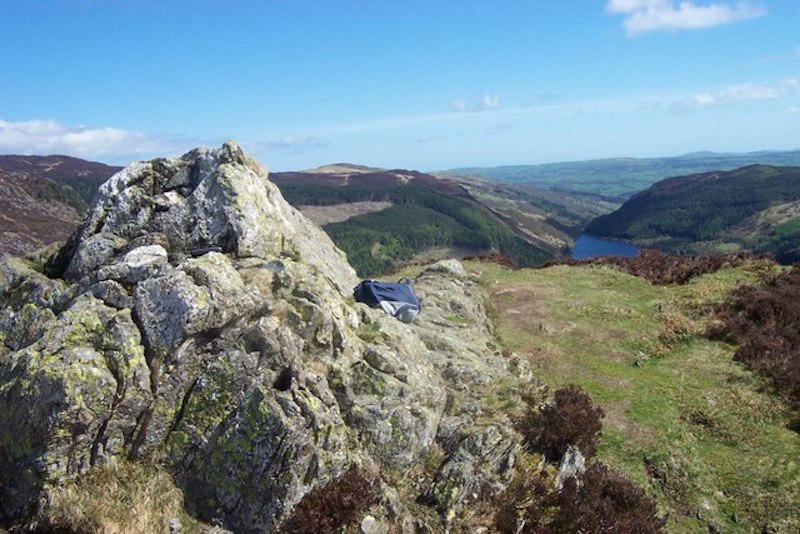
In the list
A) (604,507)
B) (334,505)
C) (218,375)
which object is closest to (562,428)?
(604,507)

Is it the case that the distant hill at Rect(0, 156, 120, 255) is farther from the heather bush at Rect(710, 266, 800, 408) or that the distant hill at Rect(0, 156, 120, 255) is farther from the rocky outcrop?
the heather bush at Rect(710, 266, 800, 408)

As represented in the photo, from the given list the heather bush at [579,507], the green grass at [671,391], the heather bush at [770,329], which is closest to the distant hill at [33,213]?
the green grass at [671,391]

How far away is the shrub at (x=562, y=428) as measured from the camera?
51.3 feet

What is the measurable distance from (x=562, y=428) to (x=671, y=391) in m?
6.81

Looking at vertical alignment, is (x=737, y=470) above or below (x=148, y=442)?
below

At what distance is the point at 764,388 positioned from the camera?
1988 cm

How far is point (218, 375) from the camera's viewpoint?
546 inches

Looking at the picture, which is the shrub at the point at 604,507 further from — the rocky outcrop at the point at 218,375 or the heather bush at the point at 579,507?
the rocky outcrop at the point at 218,375

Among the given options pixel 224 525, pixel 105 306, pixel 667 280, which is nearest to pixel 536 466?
pixel 224 525

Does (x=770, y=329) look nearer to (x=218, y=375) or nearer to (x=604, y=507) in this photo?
(x=604, y=507)

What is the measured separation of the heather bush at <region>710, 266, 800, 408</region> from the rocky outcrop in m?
10.6

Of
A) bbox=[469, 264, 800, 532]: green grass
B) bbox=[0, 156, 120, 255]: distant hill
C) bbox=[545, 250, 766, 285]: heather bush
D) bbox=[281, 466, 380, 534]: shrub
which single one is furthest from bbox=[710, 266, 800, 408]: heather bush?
bbox=[0, 156, 120, 255]: distant hill

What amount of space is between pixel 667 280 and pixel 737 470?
22.5m

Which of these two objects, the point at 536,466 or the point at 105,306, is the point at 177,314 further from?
the point at 536,466
